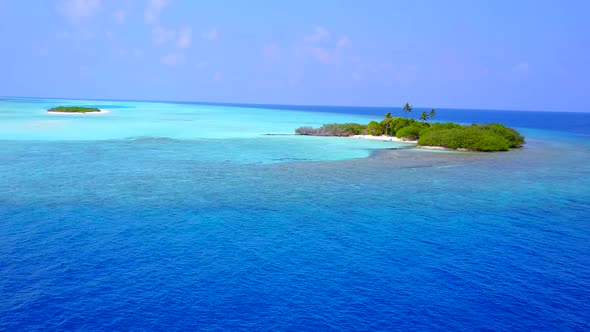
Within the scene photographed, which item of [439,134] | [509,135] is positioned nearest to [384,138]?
[439,134]

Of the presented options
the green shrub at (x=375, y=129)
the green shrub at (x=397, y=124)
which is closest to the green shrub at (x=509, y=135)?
the green shrub at (x=397, y=124)

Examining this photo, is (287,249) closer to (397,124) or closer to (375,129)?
(397,124)

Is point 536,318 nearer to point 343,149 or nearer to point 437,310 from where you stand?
point 437,310

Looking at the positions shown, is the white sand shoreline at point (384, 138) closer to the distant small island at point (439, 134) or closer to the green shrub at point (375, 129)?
the distant small island at point (439, 134)

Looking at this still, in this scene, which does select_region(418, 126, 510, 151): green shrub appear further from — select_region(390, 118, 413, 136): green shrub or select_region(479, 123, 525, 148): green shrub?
select_region(390, 118, 413, 136): green shrub

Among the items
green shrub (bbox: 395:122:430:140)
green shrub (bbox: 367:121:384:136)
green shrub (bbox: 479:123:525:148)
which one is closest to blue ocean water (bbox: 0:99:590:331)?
green shrub (bbox: 479:123:525:148)

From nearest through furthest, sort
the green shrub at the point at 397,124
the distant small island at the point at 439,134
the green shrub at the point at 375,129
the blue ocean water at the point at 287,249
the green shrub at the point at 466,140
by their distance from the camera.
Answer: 1. the blue ocean water at the point at 287,249
2. the green shrub at the point at 466,140
3. the distant small island at the point at 439,134
4. the green shrub at the point at 397,124
5. the green shrub at the point at 375,129
